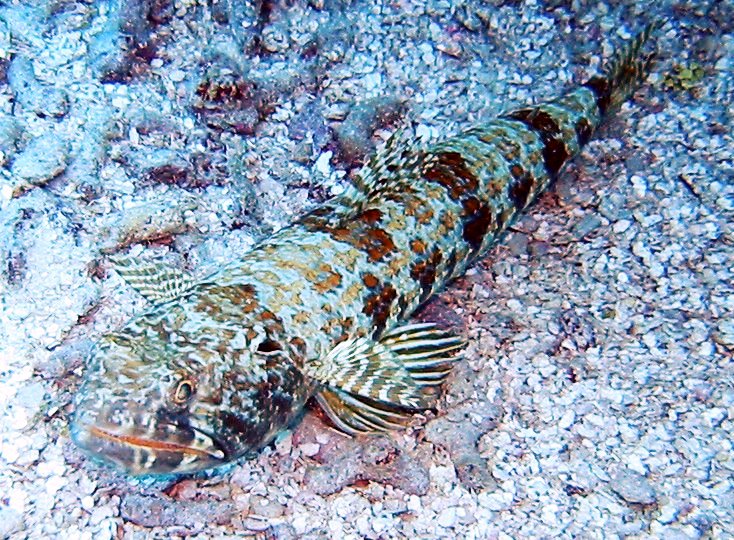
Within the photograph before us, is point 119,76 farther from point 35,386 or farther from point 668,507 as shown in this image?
point 668,507

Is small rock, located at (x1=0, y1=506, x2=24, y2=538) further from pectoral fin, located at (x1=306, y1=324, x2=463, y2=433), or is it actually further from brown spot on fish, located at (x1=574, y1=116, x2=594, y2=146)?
brown spot on fish, located at (x1=574, y1=116, x2=594, y2=146)

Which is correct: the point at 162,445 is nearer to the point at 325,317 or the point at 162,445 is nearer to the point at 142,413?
the point at 142,413

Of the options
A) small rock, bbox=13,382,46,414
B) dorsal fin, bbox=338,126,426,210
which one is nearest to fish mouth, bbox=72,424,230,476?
small rock, bbox=13,382,46,414

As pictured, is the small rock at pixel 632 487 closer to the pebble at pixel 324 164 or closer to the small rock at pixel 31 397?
the pebble at pixel 324 164

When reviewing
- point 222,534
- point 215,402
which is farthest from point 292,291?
point 222,534

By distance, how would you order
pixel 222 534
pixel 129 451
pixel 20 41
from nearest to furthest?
pixel 129 451
pixel 222 534
pixel 20 41
